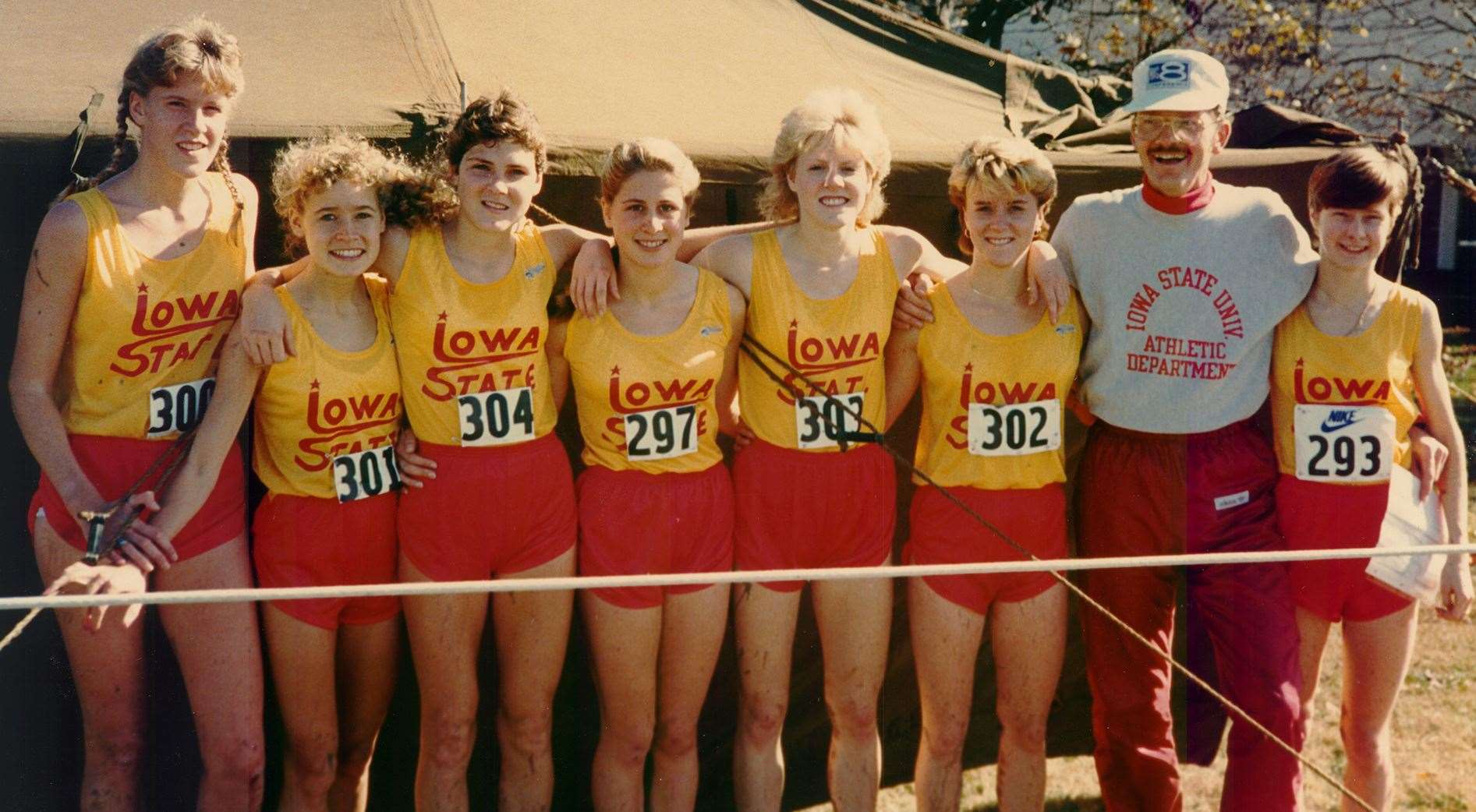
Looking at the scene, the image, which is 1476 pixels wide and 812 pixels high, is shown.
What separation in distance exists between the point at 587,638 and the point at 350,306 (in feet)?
3.24

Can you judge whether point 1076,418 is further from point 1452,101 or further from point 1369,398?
point 1452,101

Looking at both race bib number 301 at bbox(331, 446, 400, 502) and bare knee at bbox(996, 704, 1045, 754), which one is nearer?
race bib number 301 at bbox(331, 446, 400, 502)

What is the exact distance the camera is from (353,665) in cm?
328

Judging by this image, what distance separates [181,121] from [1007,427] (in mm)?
2050

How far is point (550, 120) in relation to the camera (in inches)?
142

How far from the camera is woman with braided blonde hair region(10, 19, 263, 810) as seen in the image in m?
2.89

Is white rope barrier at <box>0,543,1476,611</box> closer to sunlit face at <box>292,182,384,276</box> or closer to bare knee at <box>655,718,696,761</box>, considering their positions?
bare knee at <box>655,718,696,761</box>

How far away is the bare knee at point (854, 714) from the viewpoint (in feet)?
10.9

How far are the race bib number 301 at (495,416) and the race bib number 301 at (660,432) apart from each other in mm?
254

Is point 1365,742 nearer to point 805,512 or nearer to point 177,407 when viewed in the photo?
point 805,512

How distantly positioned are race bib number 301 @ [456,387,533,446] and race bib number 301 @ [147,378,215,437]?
22.7 inches

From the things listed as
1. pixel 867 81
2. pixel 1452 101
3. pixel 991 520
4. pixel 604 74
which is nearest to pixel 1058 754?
pixel 991 520

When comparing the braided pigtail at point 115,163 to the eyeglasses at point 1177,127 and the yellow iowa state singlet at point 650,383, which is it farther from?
the eyeglasses at point 1177,127

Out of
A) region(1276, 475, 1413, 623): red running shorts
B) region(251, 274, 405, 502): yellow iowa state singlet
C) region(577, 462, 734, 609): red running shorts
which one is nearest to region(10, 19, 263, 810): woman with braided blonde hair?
region(251, 274, 405, 502): yellow iowa state singlet
